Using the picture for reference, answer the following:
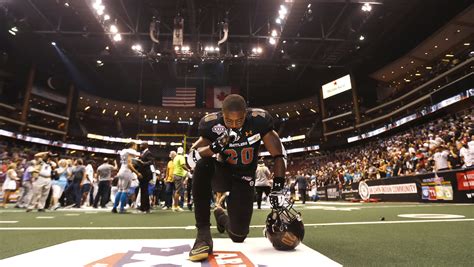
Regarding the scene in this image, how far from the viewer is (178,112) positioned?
46156 mm

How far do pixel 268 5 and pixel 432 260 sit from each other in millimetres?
20208

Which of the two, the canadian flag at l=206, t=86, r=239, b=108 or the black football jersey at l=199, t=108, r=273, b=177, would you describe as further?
the canadian flag at l=206, t=86, r=239, b=108

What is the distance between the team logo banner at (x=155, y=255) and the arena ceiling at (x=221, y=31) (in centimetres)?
1630

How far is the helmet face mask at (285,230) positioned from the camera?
7.65 feet

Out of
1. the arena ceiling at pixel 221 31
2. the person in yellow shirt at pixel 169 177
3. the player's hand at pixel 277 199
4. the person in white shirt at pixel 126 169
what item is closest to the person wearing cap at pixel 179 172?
the person in yellow shirt at pixel 169 177

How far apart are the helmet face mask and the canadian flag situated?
97.4ft

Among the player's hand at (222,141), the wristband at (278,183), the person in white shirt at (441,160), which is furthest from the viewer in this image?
the person in white shirt at (441,160)

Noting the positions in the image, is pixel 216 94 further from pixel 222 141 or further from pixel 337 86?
pixel 222 141

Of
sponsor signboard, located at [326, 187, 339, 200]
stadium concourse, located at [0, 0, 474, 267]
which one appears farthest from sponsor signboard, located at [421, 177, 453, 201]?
sponsor signboard, located at [326, 187, 339, 200]

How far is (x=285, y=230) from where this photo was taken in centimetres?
234

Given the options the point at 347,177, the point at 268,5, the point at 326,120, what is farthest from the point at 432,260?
the point at 326,120

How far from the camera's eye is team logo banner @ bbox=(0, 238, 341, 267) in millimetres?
1885

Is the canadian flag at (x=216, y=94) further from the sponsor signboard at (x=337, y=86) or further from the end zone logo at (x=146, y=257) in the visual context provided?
the end zone logo at (x=146, y=257)

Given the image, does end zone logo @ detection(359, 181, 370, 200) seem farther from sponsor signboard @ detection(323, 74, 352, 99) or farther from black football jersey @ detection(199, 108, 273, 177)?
sponsor signboard @ detection(323, 74, 352, 99)
